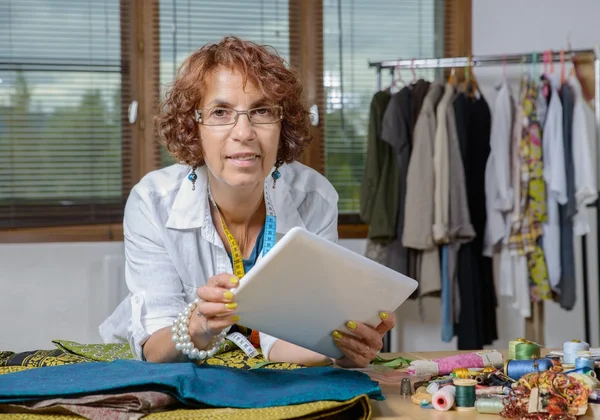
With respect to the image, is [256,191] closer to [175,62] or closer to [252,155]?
[252,155]

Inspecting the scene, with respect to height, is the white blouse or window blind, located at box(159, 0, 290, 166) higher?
window blind, located at box(159, 0, 290, 166)

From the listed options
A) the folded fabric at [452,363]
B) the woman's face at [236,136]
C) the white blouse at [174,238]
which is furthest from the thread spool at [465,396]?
the woman's face at [236,136]

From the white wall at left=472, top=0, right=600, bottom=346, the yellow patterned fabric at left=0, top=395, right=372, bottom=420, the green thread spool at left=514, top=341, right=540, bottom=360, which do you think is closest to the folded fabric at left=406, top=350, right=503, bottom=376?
the green thread spool at left=514, top=341, right=540, bottom=360

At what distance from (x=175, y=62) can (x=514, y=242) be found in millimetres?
1983

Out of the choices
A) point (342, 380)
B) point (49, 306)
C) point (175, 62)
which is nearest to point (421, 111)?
point (175, 62)

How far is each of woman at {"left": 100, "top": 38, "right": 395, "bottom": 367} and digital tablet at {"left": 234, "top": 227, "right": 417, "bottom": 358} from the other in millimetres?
63

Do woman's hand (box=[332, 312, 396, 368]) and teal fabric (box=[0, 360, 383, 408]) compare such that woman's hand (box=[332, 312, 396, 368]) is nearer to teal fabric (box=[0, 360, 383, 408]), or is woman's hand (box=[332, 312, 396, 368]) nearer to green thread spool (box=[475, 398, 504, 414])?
teal fabric (box=[0, 360, 383, 408])

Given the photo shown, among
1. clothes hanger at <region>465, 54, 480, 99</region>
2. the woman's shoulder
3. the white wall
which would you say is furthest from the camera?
the white wall

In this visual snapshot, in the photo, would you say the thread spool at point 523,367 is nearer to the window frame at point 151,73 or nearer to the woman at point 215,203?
the woman at point 215,203

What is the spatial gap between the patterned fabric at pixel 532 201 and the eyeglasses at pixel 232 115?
236 centimetres

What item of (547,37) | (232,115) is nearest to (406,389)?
(232,115)

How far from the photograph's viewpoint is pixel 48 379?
128cm

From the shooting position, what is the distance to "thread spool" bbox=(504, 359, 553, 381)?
138 centimetres

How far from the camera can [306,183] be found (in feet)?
6.54
